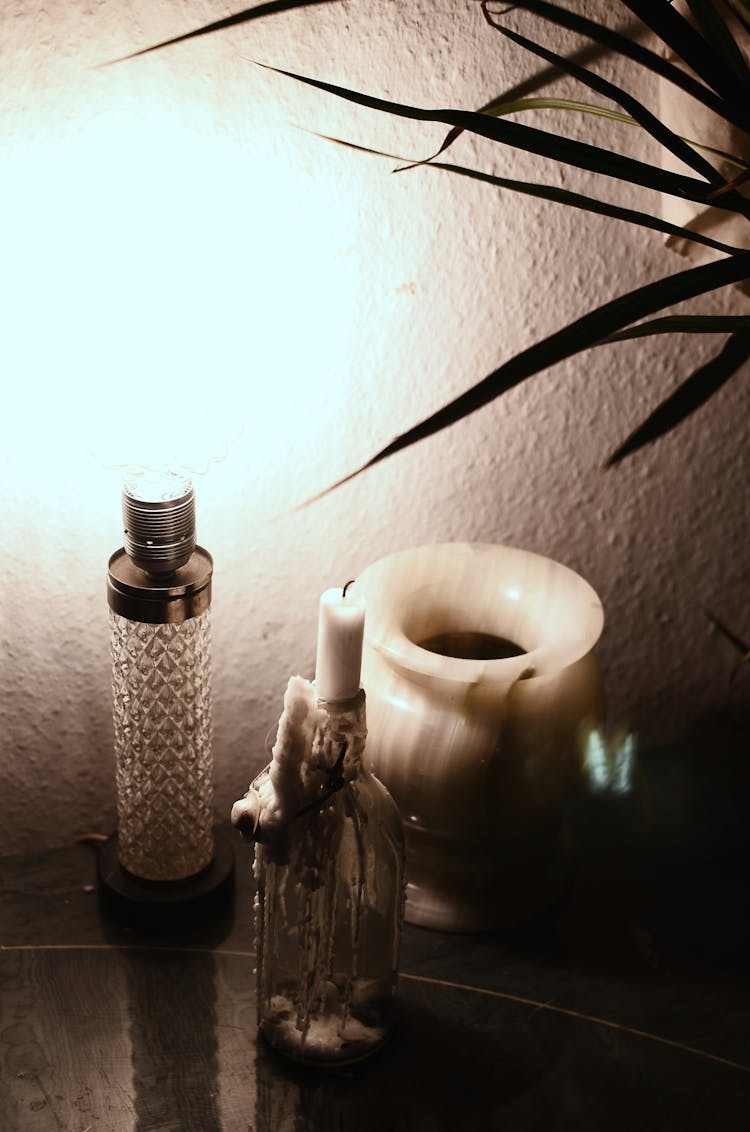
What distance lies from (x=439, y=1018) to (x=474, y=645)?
0.98ft

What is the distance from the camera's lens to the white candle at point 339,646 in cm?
82

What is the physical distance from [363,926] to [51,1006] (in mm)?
246

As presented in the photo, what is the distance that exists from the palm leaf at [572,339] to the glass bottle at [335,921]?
27 centimetres

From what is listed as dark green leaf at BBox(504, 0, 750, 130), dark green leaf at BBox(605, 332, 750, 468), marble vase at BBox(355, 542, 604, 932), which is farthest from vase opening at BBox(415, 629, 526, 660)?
dark green leaf at BBox(504, 0, 750, 130)

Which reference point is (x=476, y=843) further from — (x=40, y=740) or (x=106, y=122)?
(x=106, y=122)

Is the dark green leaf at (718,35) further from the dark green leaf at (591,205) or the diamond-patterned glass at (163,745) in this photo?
the diamond-patterned glass at (163,745)

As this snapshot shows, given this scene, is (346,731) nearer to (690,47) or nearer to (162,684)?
(162,684)

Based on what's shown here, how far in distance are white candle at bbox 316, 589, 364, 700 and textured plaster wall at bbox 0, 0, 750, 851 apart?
0.49 ft

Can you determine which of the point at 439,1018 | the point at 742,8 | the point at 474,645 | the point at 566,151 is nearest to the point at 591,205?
the point at 566,151

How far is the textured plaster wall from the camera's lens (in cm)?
84

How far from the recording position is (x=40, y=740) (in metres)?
1.10

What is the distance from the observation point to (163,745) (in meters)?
0.98

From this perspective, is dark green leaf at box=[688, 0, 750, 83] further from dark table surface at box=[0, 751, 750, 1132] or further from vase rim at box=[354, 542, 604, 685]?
dark table surface at box=[0, 751, 750, 1132]

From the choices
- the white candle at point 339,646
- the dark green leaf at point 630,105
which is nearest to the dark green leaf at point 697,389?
the dark green leaf at point 630,105
